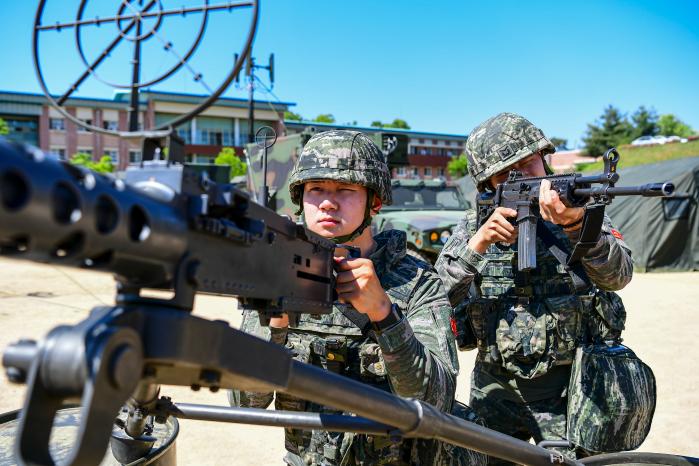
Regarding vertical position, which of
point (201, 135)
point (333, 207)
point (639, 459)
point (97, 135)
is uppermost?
point (201, 135)

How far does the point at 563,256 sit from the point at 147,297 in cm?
236

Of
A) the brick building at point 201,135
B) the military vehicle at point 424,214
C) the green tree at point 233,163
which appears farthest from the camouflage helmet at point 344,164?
the green tree at point 233,163

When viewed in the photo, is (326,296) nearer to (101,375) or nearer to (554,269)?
(101,375)

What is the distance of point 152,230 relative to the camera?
103 cm

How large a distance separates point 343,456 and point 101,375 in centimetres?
148

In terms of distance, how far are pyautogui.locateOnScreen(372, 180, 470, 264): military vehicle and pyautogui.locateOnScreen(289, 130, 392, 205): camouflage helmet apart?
23.4 ft

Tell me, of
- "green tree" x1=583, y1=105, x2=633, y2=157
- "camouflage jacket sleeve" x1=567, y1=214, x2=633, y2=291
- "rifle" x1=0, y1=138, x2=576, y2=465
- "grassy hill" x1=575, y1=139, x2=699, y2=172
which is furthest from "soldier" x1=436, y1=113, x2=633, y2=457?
"green tree" x1=583, y1=105, x2=633, y2=157

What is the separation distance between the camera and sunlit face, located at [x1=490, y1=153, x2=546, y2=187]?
3305 millimetres

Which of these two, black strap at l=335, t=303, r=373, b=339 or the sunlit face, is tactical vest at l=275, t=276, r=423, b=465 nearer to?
black strap at l=335, t=303, r=373, b=339

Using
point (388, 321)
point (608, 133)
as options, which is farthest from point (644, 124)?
point (388, 321)

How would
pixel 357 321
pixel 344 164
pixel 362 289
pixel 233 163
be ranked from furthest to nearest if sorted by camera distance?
pixel 233 163
pixel 344 164
pixel 357 321
pixel 362 289

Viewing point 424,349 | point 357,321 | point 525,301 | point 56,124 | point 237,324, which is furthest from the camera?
point 56,124

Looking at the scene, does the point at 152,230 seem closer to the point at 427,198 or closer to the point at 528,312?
the point at 528,312

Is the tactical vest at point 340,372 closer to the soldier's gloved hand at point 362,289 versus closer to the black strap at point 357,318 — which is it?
the black strap at point 357,318
